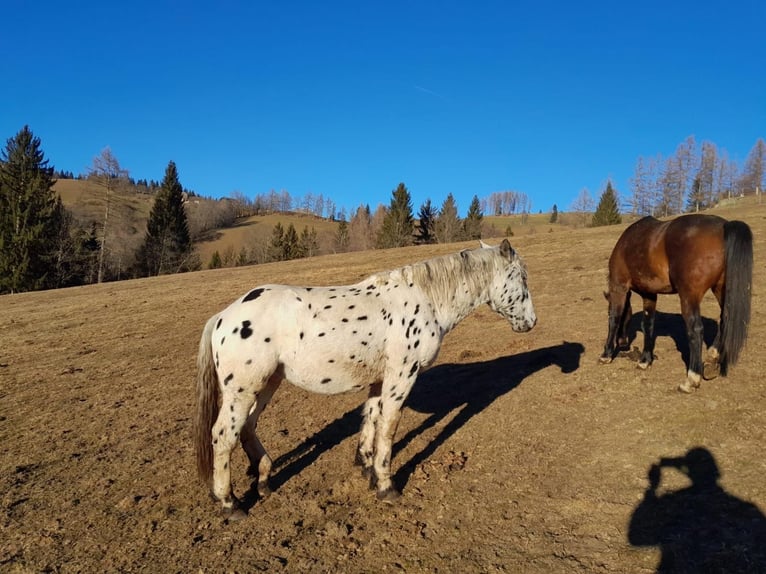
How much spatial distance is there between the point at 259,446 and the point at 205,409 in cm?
81

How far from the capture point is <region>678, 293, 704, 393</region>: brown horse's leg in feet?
19.1

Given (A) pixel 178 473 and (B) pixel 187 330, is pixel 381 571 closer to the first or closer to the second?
(A) pixel 178 473

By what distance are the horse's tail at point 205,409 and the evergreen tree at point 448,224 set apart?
63.0 m

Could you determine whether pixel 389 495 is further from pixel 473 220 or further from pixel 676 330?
pixel 473 220

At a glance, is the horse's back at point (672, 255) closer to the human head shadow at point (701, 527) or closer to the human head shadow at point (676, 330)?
the human head shadow at point (676, 330)

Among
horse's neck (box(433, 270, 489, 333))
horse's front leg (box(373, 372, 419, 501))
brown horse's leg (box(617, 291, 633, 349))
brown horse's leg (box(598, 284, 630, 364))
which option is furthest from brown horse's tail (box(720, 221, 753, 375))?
horse's front leg (box(373, 372, 419, 501))

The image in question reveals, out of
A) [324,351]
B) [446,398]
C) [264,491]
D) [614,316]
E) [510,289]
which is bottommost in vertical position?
[264,491]

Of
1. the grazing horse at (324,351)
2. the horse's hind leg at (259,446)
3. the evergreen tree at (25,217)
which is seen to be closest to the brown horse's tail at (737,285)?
the grazing horse at (324,351)

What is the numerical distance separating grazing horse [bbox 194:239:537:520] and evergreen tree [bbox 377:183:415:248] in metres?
61.0

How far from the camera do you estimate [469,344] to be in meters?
10.3

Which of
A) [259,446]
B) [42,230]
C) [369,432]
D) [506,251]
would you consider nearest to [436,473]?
[369,432]

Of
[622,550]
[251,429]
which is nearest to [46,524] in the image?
[251,429]

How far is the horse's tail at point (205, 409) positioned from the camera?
437 centimetres

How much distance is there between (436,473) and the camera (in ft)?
16.3
